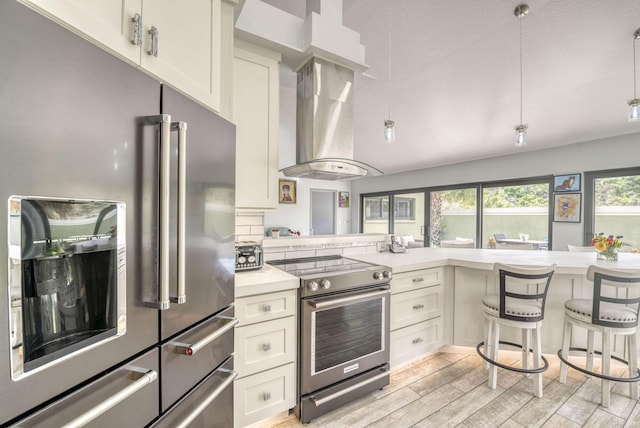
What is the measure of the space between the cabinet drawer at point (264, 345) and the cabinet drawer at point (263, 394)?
2.0 inches

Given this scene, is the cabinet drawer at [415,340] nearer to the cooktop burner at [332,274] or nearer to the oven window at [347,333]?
the oven window at [347,333]

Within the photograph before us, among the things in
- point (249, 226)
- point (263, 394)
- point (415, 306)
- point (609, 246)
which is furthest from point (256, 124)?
point (609, 246)

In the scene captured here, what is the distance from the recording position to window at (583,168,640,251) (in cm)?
355

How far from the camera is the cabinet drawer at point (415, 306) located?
6.83ft

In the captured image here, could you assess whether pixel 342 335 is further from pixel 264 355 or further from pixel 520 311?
pixel 520 311

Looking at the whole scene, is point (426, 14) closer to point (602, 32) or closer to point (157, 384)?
point (602, 32)

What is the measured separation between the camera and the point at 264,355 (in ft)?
5.05

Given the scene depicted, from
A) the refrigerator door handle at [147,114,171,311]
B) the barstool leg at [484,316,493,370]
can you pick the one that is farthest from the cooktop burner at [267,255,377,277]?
the barstool leg at [484,316,493,370]

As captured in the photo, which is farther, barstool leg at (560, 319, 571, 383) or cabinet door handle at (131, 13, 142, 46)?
barstool leg at (560, 319, 571, 383)

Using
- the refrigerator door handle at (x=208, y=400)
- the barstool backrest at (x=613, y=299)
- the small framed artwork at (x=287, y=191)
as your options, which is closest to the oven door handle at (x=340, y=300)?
the refrigerator door handle at (x=208, y=400)

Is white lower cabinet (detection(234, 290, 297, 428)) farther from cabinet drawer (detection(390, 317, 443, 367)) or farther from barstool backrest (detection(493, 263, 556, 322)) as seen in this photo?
barstool backrest (detection(493, 263, 556, 322))

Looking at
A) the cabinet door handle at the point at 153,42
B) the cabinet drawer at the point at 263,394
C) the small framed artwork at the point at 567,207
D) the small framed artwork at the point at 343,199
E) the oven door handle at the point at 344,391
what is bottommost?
the oven door handle at the point at 344,391

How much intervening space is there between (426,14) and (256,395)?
3.02 metres

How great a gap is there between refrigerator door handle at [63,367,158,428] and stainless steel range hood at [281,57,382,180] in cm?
155
